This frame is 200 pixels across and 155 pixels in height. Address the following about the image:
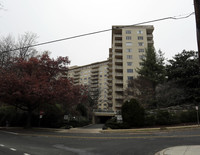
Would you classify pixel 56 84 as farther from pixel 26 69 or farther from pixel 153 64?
pixel 153 64

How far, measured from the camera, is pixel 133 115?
1872 centimetres

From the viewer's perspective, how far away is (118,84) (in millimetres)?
52156

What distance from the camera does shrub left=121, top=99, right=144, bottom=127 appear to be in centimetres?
1852

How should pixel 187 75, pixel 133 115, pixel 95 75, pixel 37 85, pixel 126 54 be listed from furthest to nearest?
1. pixel 95 75
2. pixel 126 54
3. pixel 187 75
4. pixel 133 115
5. pixel 37 85

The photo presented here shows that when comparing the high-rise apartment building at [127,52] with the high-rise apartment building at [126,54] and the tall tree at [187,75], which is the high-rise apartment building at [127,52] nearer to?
the high-rise apartment building at [126,54]

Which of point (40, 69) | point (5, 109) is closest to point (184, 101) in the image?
point (40, 69)

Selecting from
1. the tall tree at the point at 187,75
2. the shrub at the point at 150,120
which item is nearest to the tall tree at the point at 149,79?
the tall tree at the point at 187,75

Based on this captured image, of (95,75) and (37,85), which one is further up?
(95,75)

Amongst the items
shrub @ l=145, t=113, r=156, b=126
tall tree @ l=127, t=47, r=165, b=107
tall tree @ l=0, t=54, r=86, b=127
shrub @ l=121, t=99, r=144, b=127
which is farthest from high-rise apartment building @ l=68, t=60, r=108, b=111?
tall tree @ l=0, t=54, r=86, b=127

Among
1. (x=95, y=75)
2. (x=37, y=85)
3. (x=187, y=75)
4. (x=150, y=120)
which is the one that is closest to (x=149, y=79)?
(x=187, y=75)

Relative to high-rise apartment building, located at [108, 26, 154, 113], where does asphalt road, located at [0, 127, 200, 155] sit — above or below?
below

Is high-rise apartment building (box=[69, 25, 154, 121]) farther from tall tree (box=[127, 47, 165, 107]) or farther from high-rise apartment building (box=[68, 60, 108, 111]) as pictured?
high-rise apartment building (box=[68, 60, 108, 111])

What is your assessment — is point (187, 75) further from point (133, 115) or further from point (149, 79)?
point (133, 115)

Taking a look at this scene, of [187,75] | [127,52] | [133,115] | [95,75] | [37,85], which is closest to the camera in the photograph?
[37,85]
